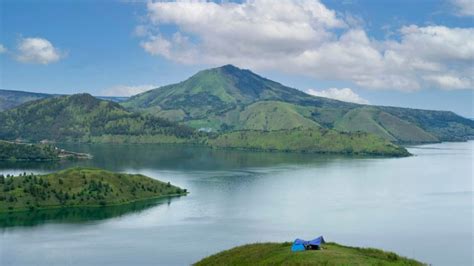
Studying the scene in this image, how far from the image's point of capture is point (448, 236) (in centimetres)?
13312

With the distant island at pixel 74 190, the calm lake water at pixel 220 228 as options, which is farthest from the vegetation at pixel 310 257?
the distant island at pixel 74 190

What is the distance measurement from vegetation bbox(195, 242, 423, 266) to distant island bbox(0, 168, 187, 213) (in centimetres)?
9582

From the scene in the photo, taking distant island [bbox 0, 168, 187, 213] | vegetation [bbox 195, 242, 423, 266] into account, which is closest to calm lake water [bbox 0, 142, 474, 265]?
distant island [bbox 0, 168, 187, 213]

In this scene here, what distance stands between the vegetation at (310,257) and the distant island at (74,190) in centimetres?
9582

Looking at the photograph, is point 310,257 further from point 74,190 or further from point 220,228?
point 74,190

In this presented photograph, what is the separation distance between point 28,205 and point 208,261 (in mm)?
95091

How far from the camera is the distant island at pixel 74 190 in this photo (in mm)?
165950

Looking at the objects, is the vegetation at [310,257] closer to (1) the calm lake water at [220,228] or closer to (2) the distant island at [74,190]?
(1) the calm lake water at [220,228]

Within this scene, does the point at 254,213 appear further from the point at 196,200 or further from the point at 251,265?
the point at 251,265

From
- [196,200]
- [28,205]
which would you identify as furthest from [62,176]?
[196,200]

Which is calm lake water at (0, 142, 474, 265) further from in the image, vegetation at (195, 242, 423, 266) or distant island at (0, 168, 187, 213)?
vegetation at (195, 242, 423, 266)

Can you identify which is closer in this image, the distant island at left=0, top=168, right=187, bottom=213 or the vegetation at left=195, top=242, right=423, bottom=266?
the vegetation at left=195, top=242, right=423, bottom=266

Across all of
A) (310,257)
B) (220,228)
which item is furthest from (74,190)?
(310,257)

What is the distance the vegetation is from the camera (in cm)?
6696
